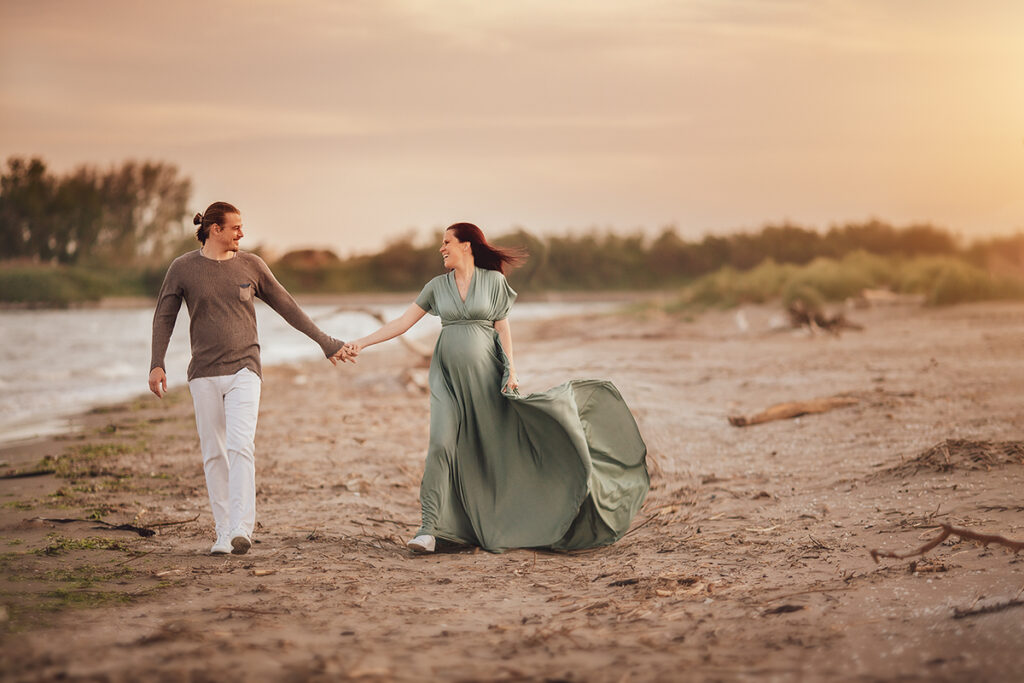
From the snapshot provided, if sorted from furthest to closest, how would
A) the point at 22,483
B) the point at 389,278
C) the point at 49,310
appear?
the point at 389,278
the point at 49,310
the point at 22,483

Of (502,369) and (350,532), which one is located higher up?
(502,369)

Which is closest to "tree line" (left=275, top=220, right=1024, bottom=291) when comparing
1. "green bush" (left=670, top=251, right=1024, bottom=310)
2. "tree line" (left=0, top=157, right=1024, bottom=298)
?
"tree line" (left=0, top=157, right=1024, bottom=298)

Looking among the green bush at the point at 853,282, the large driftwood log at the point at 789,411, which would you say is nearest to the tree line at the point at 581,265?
the green bush at the point at 853,282

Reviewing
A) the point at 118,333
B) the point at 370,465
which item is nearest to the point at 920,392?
the point at 370,465

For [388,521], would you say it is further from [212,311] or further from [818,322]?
[818,322]

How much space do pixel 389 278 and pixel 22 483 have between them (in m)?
77.5

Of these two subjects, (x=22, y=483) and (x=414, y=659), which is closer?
(x=414, y=659)

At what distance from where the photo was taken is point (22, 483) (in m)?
8.43

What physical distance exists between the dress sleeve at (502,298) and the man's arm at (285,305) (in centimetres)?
113

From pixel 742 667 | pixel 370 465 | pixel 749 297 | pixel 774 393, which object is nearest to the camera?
pixel 742 667

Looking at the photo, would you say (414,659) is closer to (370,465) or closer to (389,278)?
(370,465)

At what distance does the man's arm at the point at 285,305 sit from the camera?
6.32 m

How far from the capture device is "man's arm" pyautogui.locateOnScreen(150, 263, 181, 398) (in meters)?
6.02

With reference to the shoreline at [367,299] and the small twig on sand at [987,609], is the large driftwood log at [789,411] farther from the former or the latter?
the shoreline at [367,299]
